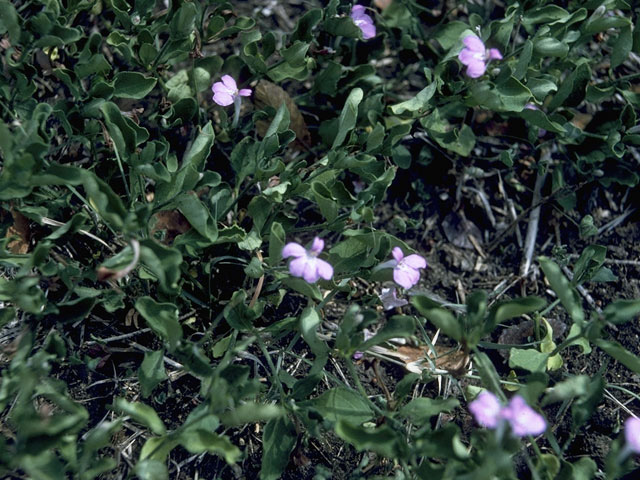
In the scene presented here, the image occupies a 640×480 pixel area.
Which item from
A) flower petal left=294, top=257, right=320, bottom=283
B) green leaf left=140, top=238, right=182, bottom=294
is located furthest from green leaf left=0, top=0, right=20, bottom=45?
flower petal left=294, top=257, right=320, bottom=283

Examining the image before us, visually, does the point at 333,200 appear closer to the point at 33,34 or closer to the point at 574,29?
the point at 33,34

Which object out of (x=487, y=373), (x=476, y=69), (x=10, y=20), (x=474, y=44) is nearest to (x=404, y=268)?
(x=487, y=373)

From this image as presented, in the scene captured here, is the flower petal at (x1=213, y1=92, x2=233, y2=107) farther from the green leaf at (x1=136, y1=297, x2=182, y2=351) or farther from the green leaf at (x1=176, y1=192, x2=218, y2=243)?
the green leaf at (x1=136, y1=297, x2=182, y2=351)

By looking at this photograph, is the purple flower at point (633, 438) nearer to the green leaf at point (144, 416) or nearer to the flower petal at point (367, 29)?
the green leaf at point (144, 416)

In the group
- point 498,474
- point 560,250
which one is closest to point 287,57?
point 560,250

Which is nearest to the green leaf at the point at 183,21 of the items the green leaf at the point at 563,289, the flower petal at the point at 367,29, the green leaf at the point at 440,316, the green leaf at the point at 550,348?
the flower petal at the point at 367,29

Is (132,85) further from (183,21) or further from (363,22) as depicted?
(363,22)
